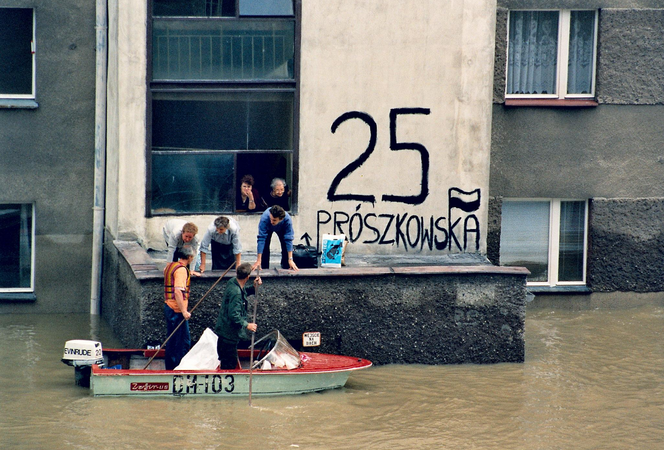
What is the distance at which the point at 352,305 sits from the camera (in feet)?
38.8

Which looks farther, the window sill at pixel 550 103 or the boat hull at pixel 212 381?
the window sill at pixel 550 103

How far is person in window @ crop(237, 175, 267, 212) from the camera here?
44.6 ft

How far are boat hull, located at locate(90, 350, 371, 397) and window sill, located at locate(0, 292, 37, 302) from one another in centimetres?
434

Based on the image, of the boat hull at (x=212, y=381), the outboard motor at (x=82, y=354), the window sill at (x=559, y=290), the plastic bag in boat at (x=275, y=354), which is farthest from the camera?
the window sill at (x=559, y=290)

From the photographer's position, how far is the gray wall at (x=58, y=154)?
1399 centimetres

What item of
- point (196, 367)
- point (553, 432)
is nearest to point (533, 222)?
point (553, 432)

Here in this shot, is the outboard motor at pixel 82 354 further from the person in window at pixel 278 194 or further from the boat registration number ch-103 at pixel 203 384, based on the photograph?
the person in window at pixel 278 194

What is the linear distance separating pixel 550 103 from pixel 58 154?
7.66 metres

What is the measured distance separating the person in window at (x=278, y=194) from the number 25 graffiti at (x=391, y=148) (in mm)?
631

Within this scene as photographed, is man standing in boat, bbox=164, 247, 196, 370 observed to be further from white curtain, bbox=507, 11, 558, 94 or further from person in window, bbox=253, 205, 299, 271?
white curtain, bbox=507, 11, 558, 94

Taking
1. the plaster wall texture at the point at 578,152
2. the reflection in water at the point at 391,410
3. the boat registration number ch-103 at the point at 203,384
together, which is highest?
the plaster wall texture at the point at 578,152

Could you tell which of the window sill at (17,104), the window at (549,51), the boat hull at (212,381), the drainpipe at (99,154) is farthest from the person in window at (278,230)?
the window at (549,51)

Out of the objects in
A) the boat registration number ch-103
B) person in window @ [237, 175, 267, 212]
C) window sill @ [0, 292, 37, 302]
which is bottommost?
the boat registration number ch-103

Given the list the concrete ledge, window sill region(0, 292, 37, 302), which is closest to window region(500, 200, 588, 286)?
the concrete ledge
